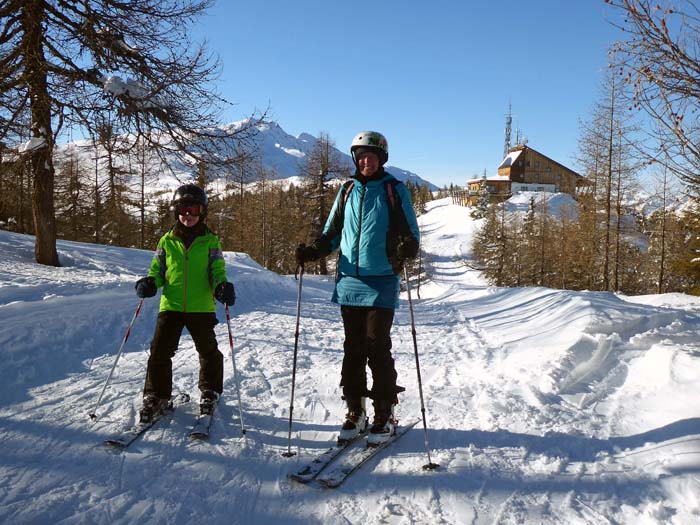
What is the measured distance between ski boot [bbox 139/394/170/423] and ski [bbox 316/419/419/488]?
5.78ft

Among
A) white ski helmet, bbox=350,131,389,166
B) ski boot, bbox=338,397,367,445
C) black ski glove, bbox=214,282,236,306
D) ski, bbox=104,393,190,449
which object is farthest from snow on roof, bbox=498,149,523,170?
ski, bbox=104,393,190,449

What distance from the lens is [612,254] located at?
2694cm

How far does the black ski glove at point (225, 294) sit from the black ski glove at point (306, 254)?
67cm

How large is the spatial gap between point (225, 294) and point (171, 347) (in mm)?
780

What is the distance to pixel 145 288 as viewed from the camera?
12.5 ft

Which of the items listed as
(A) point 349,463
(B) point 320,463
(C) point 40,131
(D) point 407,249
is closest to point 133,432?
(B) point 320,463

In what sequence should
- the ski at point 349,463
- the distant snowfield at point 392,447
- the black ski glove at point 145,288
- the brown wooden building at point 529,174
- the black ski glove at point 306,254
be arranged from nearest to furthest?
the distant snowfield at point 392,447 → the ski at point 349,463 → the black ski glove at point 145,288 → the black ski glove at point 306,254 → the brown wooden building at point 529,174

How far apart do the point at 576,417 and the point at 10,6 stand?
13541 millimetres

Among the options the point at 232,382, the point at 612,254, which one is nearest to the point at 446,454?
the point at 232,382

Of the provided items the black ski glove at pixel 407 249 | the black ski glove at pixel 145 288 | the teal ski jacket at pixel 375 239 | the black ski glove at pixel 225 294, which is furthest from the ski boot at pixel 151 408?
the black ski glove at pixel 407 249

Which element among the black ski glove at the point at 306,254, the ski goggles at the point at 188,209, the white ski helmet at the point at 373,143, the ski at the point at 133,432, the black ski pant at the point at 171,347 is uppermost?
the white ski helmet at the point at 373,143

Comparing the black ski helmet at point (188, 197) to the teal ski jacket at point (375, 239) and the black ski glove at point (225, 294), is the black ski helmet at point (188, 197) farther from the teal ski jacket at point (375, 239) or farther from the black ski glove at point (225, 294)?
the teal ski jacket at point (375, 239)

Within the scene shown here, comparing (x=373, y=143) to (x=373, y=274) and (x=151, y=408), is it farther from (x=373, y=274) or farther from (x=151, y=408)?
(x=151, y=408)

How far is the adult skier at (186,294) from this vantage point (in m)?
3.95
